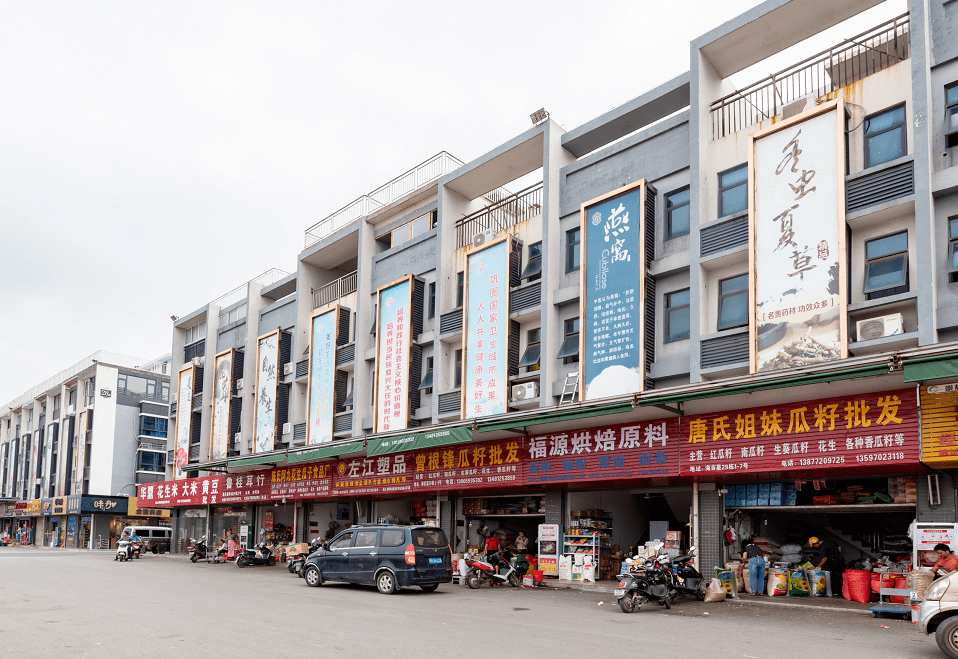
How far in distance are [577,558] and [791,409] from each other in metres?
7.35

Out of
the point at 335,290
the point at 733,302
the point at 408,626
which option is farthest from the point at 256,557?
the point at 733,302

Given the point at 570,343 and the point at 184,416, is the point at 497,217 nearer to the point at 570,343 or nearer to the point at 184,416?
the point at 570,343

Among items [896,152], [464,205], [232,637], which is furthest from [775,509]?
[464,205]

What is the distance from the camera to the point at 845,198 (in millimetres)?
16297

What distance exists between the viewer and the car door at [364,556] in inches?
740

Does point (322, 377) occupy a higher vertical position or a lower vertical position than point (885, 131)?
lower

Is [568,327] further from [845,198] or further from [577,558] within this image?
[845,198]

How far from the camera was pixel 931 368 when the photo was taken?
43.1ft

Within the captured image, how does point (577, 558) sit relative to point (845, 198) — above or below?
below

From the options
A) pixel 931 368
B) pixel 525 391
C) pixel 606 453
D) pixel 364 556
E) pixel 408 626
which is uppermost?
pixel 525 391

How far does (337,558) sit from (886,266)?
45.3 ft

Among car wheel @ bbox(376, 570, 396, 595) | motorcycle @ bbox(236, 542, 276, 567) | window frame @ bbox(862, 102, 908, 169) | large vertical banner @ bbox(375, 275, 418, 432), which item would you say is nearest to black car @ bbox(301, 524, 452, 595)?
car wheel @ bbox(376, 570, 396, 595)

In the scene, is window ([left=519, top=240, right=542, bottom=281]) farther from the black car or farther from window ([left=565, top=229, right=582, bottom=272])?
the black car

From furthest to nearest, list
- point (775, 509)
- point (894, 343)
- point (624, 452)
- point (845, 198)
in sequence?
1. point (624, 452)
2. point (775, 509)
3. point (845, 198)
4. point (894, 343)
